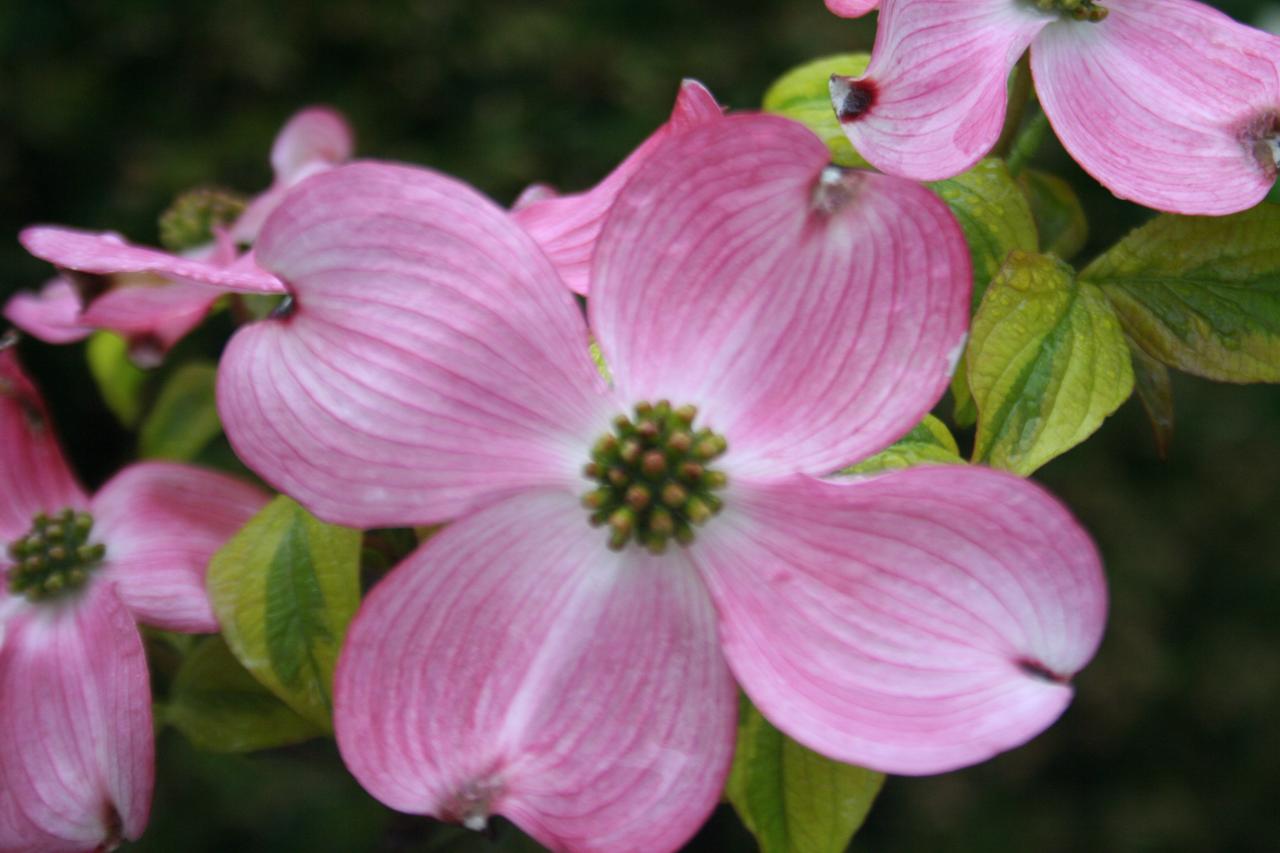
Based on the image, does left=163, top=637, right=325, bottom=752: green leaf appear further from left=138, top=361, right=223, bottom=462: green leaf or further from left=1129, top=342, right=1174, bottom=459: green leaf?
left=1129, top=342, right=1174, bottom=459: green leaf

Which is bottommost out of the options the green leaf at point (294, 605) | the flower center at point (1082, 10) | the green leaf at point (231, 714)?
the green leaf at point (231, 714)

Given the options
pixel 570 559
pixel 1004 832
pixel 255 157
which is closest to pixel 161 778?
pixel 255 157

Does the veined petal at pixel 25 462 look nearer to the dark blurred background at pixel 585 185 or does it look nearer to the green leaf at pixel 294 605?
the green leaf at pixel 294 605

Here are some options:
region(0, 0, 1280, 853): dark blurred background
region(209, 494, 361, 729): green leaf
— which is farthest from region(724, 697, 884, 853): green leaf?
region(0, 0, 1280, 853): dark blurred background

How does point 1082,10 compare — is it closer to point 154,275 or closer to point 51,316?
point 154,275

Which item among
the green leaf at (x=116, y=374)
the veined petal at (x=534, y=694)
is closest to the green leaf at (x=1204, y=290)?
the veined petal at (x=534, y=694)

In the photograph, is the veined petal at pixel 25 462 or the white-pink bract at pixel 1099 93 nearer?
the white-pink bract at pixel 1099 93

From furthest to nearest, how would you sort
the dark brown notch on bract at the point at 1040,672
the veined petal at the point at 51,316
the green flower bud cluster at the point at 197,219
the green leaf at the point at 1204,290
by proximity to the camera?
1. the green flower bud cluster at the point at 197,219
2. the veined petal at the point at 51,316
3. the green leaf at the point at 1204,290
4. the dark brown notch on bract at the point at 1040,672
